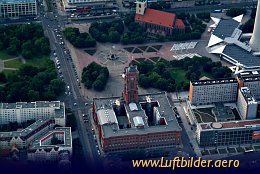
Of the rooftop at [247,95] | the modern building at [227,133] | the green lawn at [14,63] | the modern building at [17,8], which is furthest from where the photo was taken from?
the modern building at [17,8]

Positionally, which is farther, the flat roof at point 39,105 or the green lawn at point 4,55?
the green lawn at point 4,55

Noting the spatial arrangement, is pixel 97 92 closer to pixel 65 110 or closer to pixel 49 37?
pixel 65 110

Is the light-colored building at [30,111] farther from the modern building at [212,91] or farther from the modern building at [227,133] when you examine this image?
the modern building at [227,133]

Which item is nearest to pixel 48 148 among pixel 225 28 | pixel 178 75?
pixel 178 75

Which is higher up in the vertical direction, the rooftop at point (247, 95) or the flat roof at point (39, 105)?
the rooftop at point (247, 95)

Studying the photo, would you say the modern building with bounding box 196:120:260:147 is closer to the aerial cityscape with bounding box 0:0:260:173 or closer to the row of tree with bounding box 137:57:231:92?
the aerial cityscape with bounding box 0:0:260:173

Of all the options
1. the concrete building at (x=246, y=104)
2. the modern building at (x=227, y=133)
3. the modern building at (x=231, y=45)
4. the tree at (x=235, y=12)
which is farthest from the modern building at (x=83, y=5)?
the modern building at (x=227, y=133)
